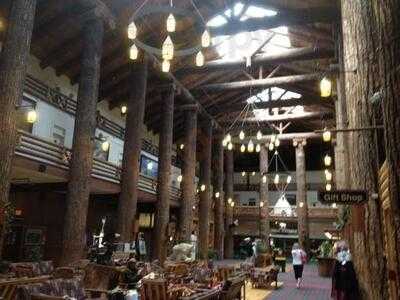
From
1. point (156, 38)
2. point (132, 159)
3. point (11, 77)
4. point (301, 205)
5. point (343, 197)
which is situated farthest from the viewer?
point (301, 205)

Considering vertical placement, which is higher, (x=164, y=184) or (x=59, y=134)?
(x=59, y=134)

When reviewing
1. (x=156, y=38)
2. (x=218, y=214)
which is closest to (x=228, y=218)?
(x=218, y=214)

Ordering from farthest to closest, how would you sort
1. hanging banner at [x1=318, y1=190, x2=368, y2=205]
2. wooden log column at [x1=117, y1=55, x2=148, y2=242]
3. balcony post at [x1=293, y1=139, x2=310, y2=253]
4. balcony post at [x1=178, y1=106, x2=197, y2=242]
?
balcony post at [x1=293, y1=139, x2=310, y2=253] → balcony post at [x1=178, y1=106, x2=197, y2=242] → wooden log column at [x1=117, y1=55, x2=148, y2=242] → hanging banner at [x1=318, y1=190, x2=368, y2=205]

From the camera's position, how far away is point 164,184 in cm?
1859

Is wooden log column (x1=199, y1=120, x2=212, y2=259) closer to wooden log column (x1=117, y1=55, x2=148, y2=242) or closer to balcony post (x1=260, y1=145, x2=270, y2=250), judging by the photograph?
balcony post (x1=260, y1=145, x2=270, y2=250)

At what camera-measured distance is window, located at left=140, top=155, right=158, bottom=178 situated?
24188 mm

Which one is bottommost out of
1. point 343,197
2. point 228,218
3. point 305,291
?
point 305,291

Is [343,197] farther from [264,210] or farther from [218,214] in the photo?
[264,210]

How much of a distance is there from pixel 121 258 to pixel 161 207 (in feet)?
16.8

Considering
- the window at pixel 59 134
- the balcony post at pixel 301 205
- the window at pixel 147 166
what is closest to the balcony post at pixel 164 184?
the window at pixel 59 134

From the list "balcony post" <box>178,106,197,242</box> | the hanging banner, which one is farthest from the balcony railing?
the hanging banner

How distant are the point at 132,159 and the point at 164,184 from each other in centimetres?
323

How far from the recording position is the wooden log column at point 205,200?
76.4 feet

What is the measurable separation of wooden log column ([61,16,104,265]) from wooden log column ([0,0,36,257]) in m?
2.76
